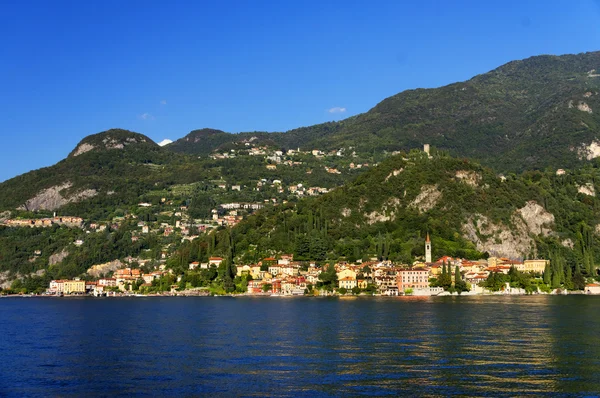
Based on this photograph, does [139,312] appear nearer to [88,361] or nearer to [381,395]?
[88,361]

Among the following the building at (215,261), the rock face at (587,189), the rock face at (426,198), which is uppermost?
the rock face at (587,189)

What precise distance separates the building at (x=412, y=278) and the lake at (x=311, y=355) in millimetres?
42436

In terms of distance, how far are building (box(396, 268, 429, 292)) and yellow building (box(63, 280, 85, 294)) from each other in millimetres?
67840

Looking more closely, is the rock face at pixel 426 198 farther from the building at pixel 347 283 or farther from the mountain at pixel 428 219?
the building at pixel 347 283

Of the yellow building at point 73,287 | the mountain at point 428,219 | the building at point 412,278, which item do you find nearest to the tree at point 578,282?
the mountain at point 428,219

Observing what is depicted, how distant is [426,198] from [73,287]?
70784mm

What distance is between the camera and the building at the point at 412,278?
120 metres

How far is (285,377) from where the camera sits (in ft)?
129

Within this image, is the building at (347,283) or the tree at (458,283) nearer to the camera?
the tree at (458,283)

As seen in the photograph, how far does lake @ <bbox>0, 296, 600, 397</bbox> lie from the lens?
122 feet

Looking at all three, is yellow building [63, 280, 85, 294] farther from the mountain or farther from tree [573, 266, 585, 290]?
tree [573, 266, 585, 290]

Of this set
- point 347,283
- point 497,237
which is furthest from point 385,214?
point 347,283

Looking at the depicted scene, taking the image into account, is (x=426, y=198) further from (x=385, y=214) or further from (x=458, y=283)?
(x=458, y=283)

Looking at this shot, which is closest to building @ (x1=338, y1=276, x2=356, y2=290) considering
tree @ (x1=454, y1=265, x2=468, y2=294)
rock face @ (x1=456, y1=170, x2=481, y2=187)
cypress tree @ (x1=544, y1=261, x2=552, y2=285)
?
tree @ (x1=454, y1=265, x2=468, y2=294)
